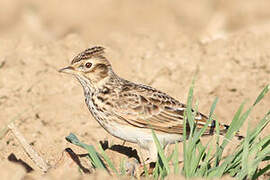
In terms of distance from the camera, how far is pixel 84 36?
11.8m

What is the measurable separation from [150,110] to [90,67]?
0.73 metres

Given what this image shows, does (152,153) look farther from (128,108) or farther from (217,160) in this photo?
(217,160)

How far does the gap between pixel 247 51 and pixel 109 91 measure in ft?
9.23

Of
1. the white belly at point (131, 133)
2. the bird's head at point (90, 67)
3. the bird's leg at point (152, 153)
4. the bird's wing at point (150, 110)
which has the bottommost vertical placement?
the bird's leg at point (152, 153)

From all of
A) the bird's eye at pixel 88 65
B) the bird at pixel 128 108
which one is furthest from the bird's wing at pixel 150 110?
the bird's eye at pixel 88 65

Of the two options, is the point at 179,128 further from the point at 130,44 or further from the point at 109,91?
the point at 130,44

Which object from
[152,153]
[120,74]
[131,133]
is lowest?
[152,153]

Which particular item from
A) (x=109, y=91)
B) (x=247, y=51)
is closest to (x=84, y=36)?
(x=247, y=51)

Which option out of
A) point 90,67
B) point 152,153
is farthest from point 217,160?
point 90,67

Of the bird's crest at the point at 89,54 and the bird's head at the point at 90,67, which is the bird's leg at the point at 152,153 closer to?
the bird's head at the point at 90,67

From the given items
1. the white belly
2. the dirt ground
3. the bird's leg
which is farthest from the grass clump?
the dirt ground

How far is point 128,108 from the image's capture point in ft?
21.3

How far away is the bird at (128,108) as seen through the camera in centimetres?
632

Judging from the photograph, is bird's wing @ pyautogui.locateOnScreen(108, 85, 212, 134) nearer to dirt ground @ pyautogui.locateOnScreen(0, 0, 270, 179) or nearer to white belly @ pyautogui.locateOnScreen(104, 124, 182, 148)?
white belly @ pyautogui.locateOnScreen(104, 124, 182, 148)
